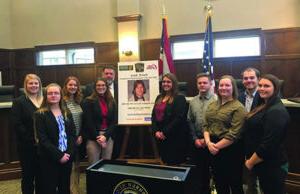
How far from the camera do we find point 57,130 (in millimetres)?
2666

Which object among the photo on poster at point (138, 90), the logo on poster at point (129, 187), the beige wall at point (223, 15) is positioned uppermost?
the beige wall at point (223, 15)

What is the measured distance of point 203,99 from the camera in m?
3.20

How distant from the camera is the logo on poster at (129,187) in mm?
1369

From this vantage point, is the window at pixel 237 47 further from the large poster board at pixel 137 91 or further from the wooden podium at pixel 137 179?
the wooden podium at pixel 137 179

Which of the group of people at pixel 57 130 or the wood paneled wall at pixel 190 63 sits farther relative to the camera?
the wood paneled wall at pixel 190 63

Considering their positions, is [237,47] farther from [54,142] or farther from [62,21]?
[54,142]

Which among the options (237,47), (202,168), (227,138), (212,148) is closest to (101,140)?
(202,168)

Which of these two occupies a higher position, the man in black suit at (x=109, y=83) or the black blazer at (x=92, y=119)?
the man in black suit at (x=109, y=83)

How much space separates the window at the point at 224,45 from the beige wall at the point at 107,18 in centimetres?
16

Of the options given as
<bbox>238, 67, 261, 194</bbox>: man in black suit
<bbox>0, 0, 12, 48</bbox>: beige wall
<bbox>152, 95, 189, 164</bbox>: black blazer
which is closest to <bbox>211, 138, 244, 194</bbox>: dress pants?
<bbox>238, 67, 261, 194</bbox>: man in black suit

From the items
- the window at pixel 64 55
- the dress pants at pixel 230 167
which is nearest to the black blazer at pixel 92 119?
the dress pants at pixel 230 167

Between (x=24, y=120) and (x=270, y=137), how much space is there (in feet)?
7.34

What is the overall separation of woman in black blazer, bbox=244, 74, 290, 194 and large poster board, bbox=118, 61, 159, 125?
65.3 inches

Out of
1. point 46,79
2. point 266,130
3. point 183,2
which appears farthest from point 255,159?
point 46,79
